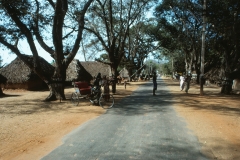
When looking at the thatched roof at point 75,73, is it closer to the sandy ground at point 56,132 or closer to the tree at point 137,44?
the tree at point 137,44

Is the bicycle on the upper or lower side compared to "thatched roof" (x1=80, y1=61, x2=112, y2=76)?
lower

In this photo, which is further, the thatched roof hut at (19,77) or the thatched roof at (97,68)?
the thatched roof at (97,68)

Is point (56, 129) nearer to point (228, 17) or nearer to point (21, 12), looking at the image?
point (21, 12)

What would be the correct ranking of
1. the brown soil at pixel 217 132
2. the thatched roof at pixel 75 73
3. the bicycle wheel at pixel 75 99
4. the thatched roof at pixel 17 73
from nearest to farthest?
the brown soil at pixel 217 132
the bicycle wheel at pixel 75 99
the thatched roof at pixel 17 73
the thatched roof at pixel 75 73

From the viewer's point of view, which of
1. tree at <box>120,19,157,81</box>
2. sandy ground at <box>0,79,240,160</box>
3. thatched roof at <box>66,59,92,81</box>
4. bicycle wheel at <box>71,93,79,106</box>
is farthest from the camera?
tree at <box>120,19,157,81</box>

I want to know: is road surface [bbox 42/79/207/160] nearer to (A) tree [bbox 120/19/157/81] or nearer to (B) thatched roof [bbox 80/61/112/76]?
(A) tree [bbox 120/19/157/81]

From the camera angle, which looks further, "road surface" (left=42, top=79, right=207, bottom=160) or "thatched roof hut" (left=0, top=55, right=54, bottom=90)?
"thatched roof hut" (left=0, top=55, right=54, bottom=90)

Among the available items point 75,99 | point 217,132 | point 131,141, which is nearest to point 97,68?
point 75,99

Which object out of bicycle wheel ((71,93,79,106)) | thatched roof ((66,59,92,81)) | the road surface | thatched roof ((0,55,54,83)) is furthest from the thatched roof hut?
the road surface

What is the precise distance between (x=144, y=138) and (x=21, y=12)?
1168 centimetres

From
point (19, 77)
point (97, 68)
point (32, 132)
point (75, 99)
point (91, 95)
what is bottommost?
point (32, 132)

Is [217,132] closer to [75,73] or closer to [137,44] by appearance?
[75,73]

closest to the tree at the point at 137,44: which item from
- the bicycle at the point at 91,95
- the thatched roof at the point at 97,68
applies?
the thatched roof at the point at 97,68

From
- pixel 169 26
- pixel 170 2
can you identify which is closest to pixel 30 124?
pixel 170 2
